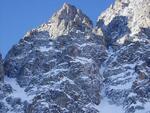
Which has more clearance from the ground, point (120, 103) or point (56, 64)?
point (56, 64)

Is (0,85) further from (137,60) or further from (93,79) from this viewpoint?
(137,60)

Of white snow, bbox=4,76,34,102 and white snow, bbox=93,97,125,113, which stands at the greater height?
white snow, bbox=4,76,34,102

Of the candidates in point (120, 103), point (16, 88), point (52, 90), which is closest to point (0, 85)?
point (16, 88)

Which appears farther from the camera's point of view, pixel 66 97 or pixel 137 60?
pixel 137 60

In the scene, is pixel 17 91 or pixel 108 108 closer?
pixel 108 108

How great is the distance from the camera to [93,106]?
18462 centimetres

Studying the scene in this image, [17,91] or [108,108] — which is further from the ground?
[17,91]

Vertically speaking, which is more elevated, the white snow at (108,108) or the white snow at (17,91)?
the white snow at (17,91)

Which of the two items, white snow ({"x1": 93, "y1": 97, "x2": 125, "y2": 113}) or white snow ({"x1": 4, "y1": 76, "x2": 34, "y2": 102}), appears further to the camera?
white snow ({"x1": 4, "y1": 76, "x2": 34, "y2": 102})

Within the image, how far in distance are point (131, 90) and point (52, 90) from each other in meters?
A: 20.2

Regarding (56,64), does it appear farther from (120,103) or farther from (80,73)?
(120,103)

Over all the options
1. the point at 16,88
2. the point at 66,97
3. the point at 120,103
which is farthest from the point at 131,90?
the point at 16,88

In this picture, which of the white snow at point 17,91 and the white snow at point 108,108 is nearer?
the white snow at point 108,108

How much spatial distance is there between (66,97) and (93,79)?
15.1m
